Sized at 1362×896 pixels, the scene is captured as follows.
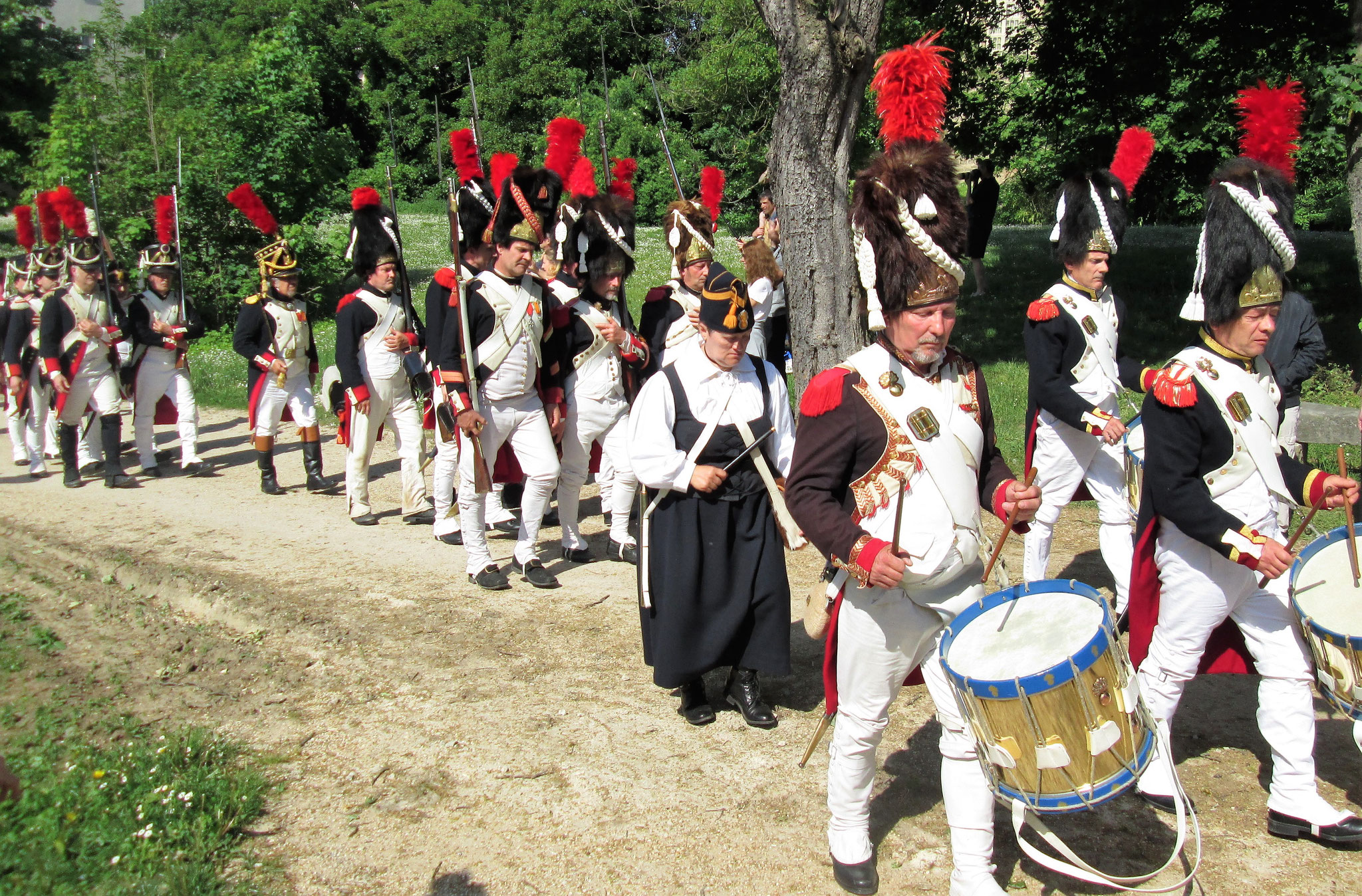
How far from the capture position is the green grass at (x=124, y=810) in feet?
12.1

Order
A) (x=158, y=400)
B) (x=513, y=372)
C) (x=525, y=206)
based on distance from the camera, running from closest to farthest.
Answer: (x=525, y=206) < (x=513, y=372) < (x=158, y=400)

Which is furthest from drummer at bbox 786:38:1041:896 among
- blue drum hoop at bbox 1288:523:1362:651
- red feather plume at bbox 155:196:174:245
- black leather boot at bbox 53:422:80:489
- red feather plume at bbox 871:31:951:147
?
red feather plume at bbox 155:196:174:245

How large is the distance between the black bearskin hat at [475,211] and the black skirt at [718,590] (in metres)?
2.70

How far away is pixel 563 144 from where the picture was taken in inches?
305

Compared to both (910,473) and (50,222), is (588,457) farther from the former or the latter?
(50,222)

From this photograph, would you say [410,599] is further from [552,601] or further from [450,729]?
[450,729]

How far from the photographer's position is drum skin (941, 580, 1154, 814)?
288 cm

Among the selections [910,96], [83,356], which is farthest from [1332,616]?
[83,356]

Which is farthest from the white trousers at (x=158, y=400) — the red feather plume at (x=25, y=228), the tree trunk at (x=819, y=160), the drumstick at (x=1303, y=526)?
the drumstick at (x=1303, y=526)

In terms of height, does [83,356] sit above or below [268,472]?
above

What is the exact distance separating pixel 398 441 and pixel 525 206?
9.47ft

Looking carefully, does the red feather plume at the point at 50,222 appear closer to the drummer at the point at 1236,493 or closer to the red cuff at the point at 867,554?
the red cuff at the point at 867,554

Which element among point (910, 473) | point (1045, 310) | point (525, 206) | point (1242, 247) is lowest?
point (910, 473)

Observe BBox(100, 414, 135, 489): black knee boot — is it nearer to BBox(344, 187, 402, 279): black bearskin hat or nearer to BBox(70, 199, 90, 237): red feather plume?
BBox(70, 199, 90, 237): red feather plume
